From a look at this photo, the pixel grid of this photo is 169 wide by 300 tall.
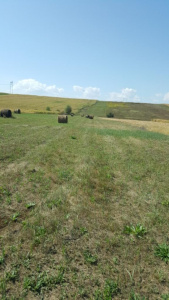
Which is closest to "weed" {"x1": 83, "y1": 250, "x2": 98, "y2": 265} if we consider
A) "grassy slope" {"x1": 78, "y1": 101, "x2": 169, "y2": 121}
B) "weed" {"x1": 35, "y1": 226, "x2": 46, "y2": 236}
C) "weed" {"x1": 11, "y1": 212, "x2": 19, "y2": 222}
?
"weed" {"x1": 35, "y1": 226, "x2": 46, "y2": 236}

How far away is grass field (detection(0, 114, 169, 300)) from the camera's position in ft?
11.0

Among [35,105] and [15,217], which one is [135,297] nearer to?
[15,217]

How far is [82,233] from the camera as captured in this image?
4.68m

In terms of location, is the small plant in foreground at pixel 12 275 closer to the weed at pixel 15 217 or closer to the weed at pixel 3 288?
the weed at pixel 3 288

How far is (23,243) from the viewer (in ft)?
13.8

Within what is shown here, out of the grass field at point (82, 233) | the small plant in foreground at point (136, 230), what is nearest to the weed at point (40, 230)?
the grass field at point (82, 233)

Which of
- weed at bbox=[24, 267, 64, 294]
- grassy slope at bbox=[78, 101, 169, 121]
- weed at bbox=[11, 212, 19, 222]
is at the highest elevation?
grassy slope at bbox=[78, 101, 169, 121]

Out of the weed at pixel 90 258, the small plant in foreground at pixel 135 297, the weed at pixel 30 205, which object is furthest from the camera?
the weed at pixel 30 205

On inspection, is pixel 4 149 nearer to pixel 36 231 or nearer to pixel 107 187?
pixel 107 187

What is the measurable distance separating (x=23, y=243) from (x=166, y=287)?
2855 millimetres

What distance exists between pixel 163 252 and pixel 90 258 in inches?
61.3

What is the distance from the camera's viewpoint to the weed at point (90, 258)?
385 centimetres

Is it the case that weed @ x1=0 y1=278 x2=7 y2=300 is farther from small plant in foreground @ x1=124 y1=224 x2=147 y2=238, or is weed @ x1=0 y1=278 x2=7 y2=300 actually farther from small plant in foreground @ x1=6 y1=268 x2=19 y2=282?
small plant in foreground @ x1=124 y1=224 x2=147 y2=238

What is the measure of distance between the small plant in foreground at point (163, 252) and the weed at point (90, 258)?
1316mm
